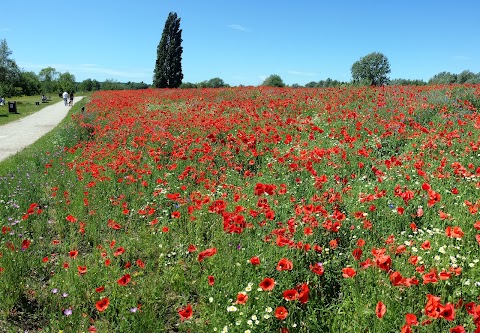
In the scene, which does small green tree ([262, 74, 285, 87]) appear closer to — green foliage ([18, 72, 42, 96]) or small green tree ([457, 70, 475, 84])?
small green tree ([457, 70, 475, 84])

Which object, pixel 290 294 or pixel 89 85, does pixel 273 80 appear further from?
pixel 89 85

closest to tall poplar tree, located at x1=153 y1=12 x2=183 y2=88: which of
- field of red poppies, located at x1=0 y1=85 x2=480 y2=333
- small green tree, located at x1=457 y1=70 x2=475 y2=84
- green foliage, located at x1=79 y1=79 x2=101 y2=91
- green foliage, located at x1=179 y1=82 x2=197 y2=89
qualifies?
green foliage, located at x1=179 y1=82 x2=197 y2=89

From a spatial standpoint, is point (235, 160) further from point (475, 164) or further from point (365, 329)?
point (365, 329)

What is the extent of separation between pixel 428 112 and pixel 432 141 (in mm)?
3554

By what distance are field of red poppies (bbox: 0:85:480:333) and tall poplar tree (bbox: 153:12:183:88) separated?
153 feet

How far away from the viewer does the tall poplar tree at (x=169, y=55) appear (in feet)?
173

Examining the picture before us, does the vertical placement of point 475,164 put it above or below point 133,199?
above

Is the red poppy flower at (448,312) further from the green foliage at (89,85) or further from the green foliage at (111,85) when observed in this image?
the green foliage at (89,85)

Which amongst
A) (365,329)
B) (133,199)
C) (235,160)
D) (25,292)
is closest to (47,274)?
(25,292)

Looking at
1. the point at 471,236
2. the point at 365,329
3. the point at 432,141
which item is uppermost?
the point at 432,141

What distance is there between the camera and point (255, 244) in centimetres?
411

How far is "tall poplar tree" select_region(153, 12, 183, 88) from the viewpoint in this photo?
2082 inches

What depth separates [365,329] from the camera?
3049 mm

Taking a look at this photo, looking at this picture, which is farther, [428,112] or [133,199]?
[428,112]
